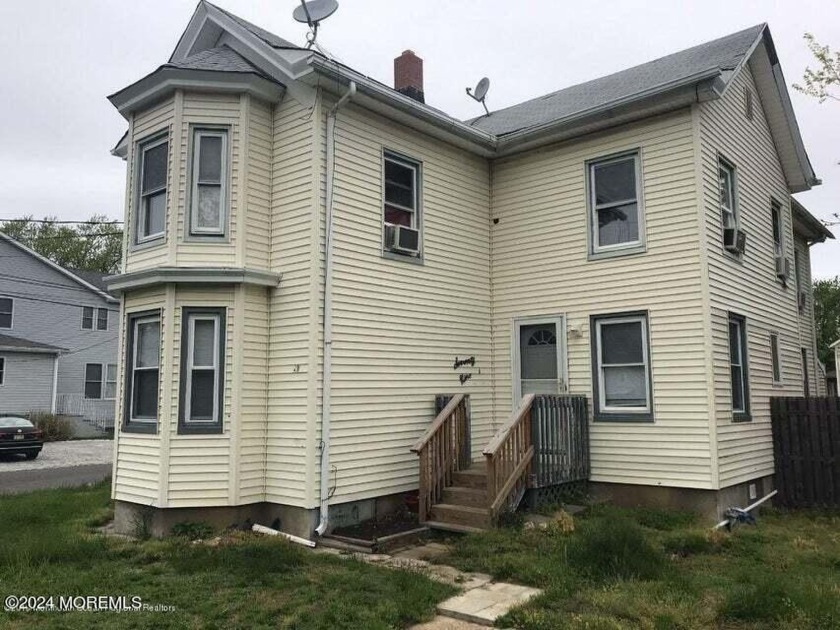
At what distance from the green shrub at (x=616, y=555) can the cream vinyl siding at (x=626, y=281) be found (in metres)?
2.71

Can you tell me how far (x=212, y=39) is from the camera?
34.7 ft

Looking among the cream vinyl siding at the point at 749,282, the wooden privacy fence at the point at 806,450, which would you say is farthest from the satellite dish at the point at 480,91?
the wooden privacy fence at the point at 806,450

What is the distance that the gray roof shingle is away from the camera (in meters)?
10.2

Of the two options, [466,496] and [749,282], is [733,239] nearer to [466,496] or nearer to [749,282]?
[749,282]

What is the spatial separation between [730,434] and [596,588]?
4.59m

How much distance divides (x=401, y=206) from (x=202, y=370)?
3742mm

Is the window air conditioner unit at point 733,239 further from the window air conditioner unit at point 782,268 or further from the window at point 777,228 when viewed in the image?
the window at point 777,228

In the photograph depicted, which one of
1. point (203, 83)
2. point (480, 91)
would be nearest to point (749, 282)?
point (480, 91)

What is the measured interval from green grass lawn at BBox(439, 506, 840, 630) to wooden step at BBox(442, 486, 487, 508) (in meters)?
0.64

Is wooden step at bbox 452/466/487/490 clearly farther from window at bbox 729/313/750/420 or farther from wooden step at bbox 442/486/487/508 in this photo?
window at bbox 729/313/750/420

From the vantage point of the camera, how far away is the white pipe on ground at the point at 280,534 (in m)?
7.84

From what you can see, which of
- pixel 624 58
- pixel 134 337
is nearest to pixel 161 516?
pixel 134 337

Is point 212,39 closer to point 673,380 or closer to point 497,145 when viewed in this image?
point 497,145

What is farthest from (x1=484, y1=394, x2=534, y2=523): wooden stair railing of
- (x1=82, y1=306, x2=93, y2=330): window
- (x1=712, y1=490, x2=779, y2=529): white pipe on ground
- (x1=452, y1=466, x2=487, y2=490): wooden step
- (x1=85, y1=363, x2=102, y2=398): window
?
(x1=82, y1=306, x2=93, y2=330): window
